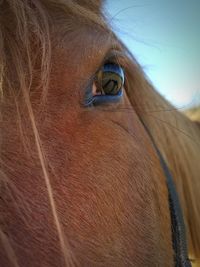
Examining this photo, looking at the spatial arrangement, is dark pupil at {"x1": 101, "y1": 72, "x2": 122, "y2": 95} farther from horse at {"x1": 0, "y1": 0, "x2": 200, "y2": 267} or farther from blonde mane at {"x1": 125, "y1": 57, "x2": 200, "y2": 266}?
blonde mane at {"x1": 125, "y1": 57, "x2": 200, "y2": 266}

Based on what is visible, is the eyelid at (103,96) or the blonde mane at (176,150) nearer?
the eyelid at (103,96)

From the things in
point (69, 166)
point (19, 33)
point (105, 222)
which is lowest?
point (105, 222)

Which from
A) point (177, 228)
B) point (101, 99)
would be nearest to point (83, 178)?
point (101, 99)

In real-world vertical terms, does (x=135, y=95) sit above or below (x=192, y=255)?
above

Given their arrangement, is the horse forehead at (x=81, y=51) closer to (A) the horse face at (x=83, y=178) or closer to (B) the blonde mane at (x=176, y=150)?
(A) the horse face at (x=83, y=178)

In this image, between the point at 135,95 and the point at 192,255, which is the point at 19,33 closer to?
the point at 135,95

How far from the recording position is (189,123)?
6.94ft

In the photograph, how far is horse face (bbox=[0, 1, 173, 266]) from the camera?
36.1 inches

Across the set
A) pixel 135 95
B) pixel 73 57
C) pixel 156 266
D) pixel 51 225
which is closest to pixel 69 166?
pixel 51 225

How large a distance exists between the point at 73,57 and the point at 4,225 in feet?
1.77

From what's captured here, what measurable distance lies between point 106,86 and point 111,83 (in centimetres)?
3

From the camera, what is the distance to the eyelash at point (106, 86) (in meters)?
1.19

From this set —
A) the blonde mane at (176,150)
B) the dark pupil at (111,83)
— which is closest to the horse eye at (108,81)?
the dark pupil at (111,83)

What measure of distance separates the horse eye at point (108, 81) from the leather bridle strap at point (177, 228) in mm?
344
